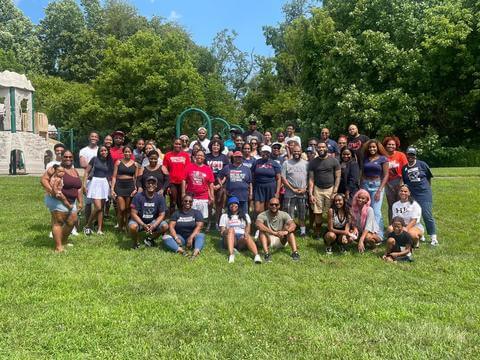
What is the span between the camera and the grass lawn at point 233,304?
4453 millimetres

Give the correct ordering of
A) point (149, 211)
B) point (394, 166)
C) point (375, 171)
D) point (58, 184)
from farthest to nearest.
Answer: point (394, 166)
point (375, 171)
point (149, 211)
point (58, 184)

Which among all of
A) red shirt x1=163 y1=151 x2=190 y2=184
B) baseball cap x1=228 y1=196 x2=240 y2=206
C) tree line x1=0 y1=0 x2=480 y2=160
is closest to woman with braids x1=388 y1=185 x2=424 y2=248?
baseball cap x1=228 y1=196 x2=240 y2=206

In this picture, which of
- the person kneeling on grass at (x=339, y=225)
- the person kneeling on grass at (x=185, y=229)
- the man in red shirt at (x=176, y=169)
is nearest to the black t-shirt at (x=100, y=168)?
the man in red shirt at (x=176, y=169)

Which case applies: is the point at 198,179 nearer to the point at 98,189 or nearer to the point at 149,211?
the point at 149,211

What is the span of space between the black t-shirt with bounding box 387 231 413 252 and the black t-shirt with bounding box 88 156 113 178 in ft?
18.1

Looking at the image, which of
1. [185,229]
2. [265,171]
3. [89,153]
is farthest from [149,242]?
[89,153]

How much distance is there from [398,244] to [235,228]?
2.77 metres

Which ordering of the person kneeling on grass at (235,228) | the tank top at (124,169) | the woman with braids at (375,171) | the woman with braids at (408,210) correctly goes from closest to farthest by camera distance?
the person kneeling on grass at (235,228) < the woman with braids at (408,210) < the woman with braids at (375,171) < the tank top at (124,169)

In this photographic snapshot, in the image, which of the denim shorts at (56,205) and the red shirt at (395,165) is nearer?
the denim shorts at (56,205)

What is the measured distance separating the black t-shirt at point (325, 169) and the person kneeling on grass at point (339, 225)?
63cm

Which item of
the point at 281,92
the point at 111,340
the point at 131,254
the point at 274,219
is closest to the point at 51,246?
the point at 131,254

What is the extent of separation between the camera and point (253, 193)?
9406 millimetres

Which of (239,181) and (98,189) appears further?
(98,189)

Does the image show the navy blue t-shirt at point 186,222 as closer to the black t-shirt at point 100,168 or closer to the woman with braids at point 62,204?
the woman with braids at point 62,204
